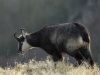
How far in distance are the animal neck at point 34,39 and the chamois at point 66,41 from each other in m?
0.09

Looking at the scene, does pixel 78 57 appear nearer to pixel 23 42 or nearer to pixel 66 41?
pixel 66 41

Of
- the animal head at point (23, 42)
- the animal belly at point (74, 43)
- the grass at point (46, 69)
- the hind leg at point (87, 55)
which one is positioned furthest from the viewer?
the animal head at point (23, 42)

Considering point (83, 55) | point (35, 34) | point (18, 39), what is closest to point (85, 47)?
point (83, 55)

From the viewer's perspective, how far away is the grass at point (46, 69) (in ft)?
32.0

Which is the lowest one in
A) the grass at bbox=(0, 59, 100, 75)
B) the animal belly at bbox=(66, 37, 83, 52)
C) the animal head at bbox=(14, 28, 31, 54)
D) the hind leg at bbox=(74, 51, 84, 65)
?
the grass at bbox=(0, 59, 100, 75)

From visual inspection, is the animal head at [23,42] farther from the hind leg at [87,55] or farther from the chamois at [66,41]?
the hind leg at [87,55]

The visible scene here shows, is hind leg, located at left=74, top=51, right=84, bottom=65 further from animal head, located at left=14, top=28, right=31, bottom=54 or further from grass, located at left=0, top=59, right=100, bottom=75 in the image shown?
animal head, located at left=14, top=28, right=31, bottom=54

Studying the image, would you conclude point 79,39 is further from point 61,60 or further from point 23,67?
point 23,67

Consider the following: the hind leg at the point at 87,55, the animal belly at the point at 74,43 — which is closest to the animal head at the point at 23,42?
the animal belly at the point at 74,43

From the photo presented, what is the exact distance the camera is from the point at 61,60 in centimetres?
1237

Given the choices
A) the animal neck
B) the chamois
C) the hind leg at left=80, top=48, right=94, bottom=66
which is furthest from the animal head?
the hind leg at left=80, top=48, right=94, bottom=66

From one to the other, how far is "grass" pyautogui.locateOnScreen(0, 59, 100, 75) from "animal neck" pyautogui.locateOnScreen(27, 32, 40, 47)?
1232 millimetres

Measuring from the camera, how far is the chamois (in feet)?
36.9

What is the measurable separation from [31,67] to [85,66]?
7.65 ft
